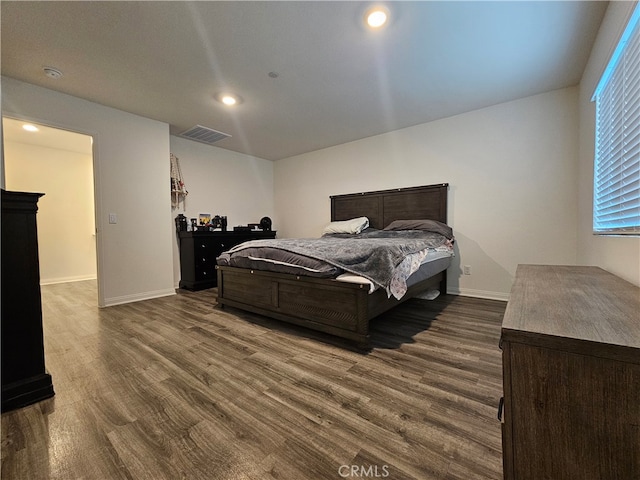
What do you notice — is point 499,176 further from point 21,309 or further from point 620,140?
point 21,309

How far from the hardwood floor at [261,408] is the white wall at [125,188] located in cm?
106

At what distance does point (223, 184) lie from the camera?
4703 mm

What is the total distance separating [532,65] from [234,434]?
142 inches

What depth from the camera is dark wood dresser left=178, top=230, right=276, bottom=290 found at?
3861 mm

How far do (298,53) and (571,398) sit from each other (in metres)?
2.61

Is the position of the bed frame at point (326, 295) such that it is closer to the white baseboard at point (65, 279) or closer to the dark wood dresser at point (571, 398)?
the dark wood dresser at point (571, 398)

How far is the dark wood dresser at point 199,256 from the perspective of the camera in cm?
386

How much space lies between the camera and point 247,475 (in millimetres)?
914

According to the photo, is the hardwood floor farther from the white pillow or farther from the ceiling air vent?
the ceiling air vent

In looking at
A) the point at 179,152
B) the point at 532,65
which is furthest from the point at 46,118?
the point at 532,65

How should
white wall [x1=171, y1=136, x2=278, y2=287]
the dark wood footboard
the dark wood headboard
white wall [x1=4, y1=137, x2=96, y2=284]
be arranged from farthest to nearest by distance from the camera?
1. white wall [x1=4, y1=137, x2=96, y2=284]
2. white wall [x1=171, y1=136, x2=278, y2=287]
3. the dark wood headboard
4. the dark wood footboard

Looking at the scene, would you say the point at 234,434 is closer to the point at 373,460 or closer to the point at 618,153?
the point at 373,460

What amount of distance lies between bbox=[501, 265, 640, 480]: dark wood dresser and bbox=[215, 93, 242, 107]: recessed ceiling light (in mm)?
3194

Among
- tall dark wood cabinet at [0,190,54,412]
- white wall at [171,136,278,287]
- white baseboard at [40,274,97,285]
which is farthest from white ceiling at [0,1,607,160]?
white baseboard at [40,274,97,285]
